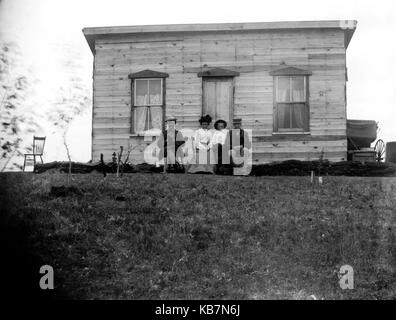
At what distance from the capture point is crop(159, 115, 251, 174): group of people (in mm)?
14602

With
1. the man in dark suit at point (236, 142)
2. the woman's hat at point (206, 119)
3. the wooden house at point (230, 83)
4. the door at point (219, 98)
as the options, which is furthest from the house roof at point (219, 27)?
the man in dark suit at point (236, 142)

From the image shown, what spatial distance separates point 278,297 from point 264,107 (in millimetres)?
10148

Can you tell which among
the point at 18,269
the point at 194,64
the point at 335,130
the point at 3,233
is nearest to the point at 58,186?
the point at 3,233

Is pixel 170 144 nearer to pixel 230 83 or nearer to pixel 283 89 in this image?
pixel 230 83

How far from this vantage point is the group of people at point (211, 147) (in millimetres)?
14602

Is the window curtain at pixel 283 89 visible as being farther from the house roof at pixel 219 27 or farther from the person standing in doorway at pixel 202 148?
the person standing in doorway at pixel 202 148

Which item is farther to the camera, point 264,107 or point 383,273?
point 264,107

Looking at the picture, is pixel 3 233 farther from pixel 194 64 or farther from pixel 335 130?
pixel 335 130

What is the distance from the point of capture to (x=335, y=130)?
1611cm

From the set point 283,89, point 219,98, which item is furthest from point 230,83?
point 283,89

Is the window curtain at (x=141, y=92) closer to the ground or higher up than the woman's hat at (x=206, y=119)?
higher up

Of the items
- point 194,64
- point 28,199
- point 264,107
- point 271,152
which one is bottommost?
point 28,199

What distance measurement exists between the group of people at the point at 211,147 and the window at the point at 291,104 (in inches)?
54.3

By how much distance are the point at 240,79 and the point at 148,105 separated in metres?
2.99
